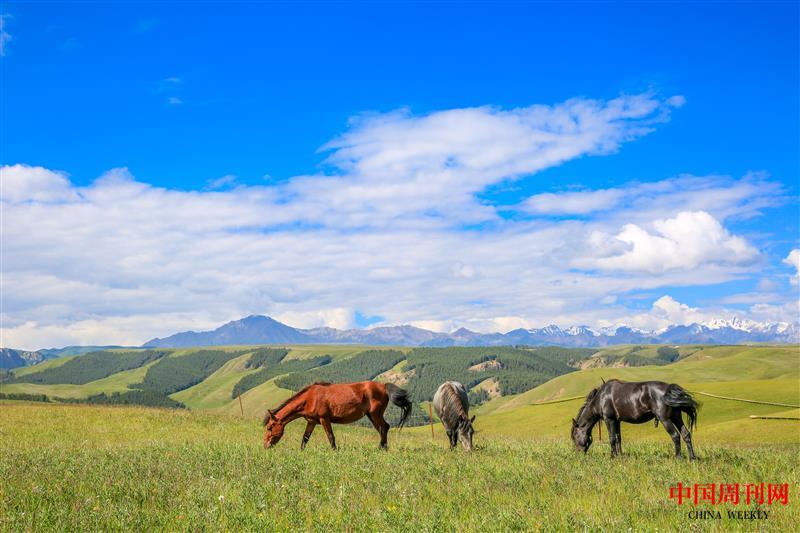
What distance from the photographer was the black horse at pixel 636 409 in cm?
1748

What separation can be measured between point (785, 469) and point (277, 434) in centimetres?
1618

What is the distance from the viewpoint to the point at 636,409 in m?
18.5

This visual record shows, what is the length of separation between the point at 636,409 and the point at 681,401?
4.96ft

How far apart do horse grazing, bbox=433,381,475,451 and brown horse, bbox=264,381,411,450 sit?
1.56 meters

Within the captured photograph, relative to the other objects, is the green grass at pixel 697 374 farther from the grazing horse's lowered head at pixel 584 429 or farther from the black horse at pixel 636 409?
the black horse at pixel 636 409

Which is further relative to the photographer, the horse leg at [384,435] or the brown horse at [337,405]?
the brown horse at [337,405]

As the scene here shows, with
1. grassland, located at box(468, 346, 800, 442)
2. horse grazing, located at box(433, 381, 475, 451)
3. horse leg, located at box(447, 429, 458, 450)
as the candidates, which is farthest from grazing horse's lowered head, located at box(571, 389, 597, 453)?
grassland, located at box(468, 346, 800, 442)

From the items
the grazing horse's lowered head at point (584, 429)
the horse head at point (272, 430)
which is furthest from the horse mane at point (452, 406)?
the horse head at point (272, 430)

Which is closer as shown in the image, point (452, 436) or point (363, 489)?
point (363, 489)

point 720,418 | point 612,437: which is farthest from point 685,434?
point 720,418

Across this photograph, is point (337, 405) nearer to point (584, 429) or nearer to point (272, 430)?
point (272, 430)

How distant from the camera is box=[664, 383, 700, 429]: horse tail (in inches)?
683

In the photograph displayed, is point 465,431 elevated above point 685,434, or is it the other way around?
point 685,434

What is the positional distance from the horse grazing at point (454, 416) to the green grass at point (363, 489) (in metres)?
1.35
